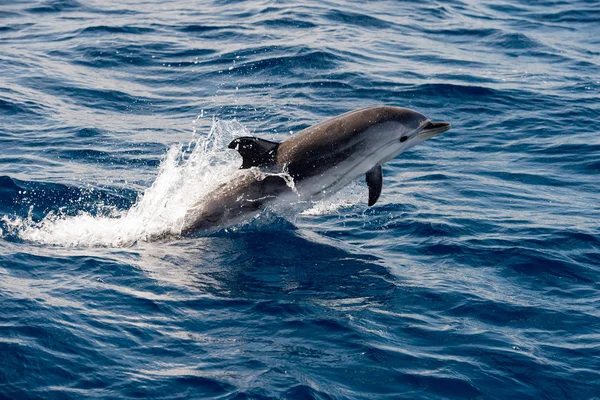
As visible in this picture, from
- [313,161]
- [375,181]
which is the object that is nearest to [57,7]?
[313,161]

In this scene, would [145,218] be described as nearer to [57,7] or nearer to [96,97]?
[96,97]

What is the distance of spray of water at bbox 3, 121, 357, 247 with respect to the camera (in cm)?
1202

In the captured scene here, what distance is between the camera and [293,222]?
12.7 m

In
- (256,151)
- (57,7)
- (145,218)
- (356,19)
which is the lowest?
(145,218)

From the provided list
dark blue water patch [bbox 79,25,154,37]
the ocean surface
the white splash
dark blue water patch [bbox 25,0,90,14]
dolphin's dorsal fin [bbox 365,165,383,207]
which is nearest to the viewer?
the ocean surface

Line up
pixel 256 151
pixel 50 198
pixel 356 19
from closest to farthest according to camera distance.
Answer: pixel 256 151
pixel 50 198
pixel 356 19

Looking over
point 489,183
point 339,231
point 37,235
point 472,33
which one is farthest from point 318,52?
point 37,235

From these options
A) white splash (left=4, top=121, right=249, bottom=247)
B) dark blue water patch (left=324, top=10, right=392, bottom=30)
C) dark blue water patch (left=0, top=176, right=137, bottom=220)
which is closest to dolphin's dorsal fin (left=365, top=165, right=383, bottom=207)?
white splash (left=4, top=121, right=249, bottom=247)

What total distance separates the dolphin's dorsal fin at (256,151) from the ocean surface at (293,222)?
79 centimetres

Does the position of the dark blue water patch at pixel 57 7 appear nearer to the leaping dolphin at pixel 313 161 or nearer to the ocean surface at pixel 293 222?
the ocean surface at pixel 293 222

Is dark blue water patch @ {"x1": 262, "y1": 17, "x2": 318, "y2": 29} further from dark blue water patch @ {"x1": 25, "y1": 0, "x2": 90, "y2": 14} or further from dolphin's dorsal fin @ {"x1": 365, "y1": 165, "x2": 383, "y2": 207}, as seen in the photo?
dolphin's dorsal fin @ {"x1": 365, "y1": 165, "x2": 383, "y2": 207}

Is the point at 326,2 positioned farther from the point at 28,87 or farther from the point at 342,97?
the point at 28,87

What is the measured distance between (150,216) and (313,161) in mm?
2339

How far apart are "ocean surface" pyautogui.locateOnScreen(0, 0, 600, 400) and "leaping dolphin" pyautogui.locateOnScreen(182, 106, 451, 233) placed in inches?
11.6
